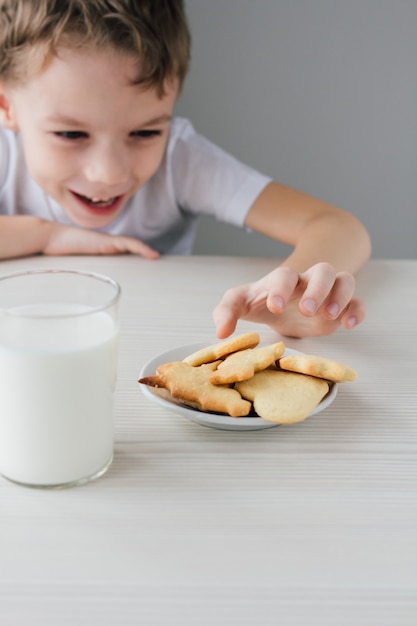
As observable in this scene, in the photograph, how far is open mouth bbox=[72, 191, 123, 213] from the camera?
4.54 ft

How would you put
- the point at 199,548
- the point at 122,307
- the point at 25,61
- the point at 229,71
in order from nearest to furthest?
the point at 199,548 → the point at 122,307 → the point at 25,61 → the point at 229,71

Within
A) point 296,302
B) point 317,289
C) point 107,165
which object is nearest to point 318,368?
point 317,289

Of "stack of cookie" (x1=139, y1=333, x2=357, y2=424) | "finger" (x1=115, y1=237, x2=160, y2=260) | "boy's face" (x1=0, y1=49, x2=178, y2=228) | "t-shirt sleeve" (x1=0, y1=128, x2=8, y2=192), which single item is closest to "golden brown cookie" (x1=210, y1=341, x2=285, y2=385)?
"stack of cookie" (x1=139, y1=333, x2=357, y2=424)

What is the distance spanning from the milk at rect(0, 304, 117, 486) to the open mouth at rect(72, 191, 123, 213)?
2.89ft

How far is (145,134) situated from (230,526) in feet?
2.99

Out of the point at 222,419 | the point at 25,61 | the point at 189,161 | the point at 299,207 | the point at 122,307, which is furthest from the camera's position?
the point at 189,161

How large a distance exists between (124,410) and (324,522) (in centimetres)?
23

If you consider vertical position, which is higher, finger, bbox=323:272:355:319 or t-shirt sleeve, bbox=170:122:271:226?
finger, bbox=323:272:355:319

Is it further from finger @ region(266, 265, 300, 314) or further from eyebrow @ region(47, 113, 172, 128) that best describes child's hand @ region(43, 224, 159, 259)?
finger @ region(266, 265, 300, 314)

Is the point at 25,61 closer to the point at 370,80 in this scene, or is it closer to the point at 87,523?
the point at 87,523

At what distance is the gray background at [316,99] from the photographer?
6.63 feet

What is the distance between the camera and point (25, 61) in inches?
46.8

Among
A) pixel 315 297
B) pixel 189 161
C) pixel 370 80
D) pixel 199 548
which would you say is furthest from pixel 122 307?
pixel 370 80

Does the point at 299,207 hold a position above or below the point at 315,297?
below
